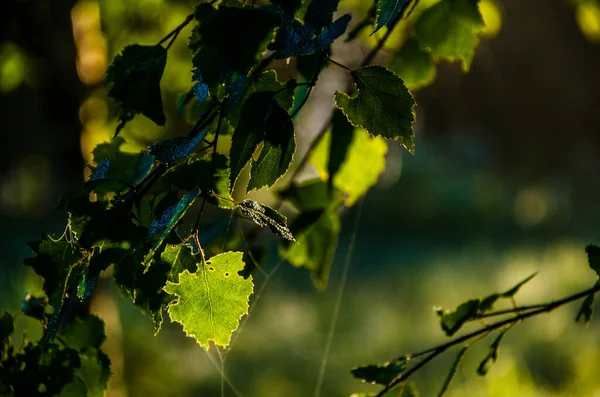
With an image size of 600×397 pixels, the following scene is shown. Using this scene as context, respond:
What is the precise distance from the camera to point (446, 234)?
666cm

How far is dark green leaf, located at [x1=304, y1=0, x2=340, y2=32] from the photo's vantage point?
1.47 feet

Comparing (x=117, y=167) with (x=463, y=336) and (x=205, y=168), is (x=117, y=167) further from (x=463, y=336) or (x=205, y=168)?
(x=463, y=336)

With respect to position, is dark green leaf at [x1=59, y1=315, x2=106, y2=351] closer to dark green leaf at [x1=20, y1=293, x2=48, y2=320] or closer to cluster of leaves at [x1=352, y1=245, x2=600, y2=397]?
dark green leaf at [x1=20, y1=293, x2=48, y2=320]

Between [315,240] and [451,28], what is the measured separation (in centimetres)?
34

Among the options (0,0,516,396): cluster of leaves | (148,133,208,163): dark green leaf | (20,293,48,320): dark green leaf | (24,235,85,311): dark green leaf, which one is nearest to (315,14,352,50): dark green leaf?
(0,0,516,396): cluster of leaves

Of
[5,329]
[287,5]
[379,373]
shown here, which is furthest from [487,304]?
[5,329]

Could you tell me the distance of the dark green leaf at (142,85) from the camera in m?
0.47

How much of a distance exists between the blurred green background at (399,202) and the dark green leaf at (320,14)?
179 millimetres

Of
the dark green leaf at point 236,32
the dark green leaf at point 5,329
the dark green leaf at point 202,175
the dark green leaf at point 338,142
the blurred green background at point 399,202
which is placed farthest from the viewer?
the blurred green background at point 399,202

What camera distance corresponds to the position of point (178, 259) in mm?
473

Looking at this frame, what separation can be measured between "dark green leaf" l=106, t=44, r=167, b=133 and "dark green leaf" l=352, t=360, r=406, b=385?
0.30 meters

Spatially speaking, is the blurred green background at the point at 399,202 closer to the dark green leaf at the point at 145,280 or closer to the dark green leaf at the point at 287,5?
the dark green leaf at the point at 145,280

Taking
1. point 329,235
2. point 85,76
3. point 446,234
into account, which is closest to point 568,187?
point 446,234

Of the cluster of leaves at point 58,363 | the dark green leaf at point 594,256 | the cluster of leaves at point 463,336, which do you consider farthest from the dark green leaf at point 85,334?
the dark green leaf at point 594,256
